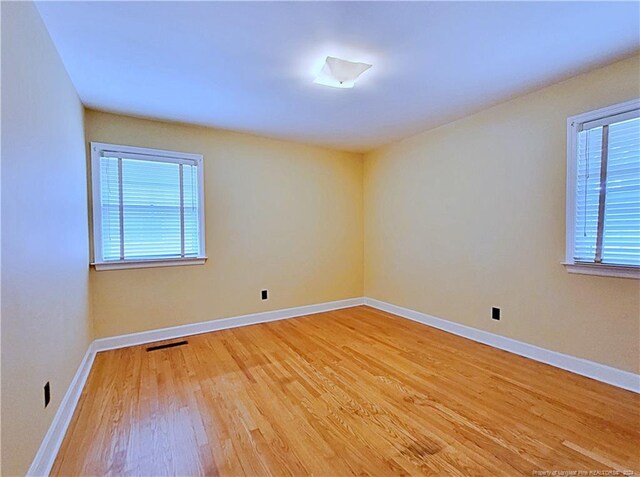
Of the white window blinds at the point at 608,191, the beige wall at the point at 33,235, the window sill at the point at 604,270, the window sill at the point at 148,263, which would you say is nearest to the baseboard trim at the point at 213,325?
the window sill at the point at 148,263

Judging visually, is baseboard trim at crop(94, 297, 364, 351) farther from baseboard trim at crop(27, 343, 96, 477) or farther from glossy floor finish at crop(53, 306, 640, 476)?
baseboard trim at crop(27, 343, 96, 477)

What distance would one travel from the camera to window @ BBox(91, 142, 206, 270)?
3.00 m

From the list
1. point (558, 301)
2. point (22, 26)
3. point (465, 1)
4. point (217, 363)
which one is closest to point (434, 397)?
point (558, 301)

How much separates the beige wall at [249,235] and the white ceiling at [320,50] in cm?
62

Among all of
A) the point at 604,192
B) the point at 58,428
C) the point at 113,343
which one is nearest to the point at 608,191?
the point at 604,192

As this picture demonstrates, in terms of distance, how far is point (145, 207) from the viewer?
10.5ft

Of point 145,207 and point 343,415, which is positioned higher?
point 145,207

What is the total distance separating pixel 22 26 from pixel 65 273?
141 centimetres

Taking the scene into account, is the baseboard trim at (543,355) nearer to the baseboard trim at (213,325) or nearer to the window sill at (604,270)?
the window sill at (604,270)

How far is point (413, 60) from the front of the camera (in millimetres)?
2119

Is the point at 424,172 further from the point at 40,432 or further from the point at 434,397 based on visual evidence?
the point at 40,432

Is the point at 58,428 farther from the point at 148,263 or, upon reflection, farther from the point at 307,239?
the point at 307,239

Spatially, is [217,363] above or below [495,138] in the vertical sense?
below

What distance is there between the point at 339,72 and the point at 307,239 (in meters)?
2.44
